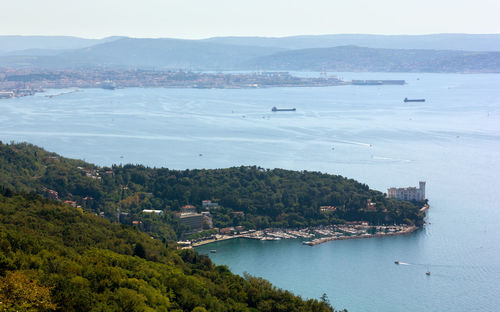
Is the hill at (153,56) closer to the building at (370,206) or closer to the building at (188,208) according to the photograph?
the building at (188,208)

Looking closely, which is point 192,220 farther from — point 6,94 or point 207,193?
point 6,94

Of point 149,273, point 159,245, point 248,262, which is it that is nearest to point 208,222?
point 248,262

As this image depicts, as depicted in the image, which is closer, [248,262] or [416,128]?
[248,262]

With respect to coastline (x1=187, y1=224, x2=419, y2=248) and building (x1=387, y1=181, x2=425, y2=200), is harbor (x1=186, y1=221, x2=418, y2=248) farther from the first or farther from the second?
building (x1=387, y1=181, x2=425, y2=200)

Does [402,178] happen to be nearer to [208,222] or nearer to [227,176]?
[227,176]

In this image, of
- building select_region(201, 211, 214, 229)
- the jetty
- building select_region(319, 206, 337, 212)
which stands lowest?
the jetty

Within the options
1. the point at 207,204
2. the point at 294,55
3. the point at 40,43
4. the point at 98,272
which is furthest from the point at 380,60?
the point at 98,272

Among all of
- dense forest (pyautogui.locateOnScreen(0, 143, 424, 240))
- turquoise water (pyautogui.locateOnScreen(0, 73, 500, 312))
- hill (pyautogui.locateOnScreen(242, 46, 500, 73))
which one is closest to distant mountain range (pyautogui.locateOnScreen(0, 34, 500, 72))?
hill (pyautogui.locateOnScreen(242, 46, 500, 73))
